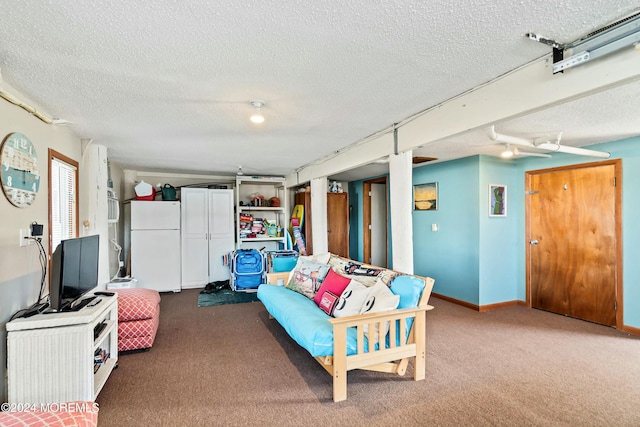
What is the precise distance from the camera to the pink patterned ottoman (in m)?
2.95

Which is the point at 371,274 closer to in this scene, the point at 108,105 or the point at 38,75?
the point at 108,105

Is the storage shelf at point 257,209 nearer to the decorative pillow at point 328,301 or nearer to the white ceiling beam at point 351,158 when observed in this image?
the white ceiling beam at point 351,158

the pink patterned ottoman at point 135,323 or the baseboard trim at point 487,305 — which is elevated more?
the pink patterned ottoman at point 135,323

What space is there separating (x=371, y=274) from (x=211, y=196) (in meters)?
3.90

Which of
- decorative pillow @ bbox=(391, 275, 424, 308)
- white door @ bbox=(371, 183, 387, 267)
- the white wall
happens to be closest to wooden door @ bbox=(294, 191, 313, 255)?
white door @ bbox=(371, 183, 387, 267)

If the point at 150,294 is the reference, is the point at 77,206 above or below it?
above

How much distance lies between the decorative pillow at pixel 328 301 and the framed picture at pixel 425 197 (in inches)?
113

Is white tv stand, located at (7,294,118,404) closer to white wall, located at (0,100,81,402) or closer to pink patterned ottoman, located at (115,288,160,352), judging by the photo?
white wall, located at (0,100,81,402)

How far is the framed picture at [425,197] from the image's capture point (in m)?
5.07

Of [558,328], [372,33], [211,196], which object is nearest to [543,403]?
[558,328]

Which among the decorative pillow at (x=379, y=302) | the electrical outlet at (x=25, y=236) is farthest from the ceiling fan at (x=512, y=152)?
the electrical outlet at (x=25, y=236)

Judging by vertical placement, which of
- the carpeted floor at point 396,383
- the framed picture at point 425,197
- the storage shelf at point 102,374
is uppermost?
the framed picture at point 425,197

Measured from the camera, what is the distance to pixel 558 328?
3633 mm

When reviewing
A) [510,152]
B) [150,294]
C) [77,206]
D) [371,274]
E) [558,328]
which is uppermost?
[510,152]
